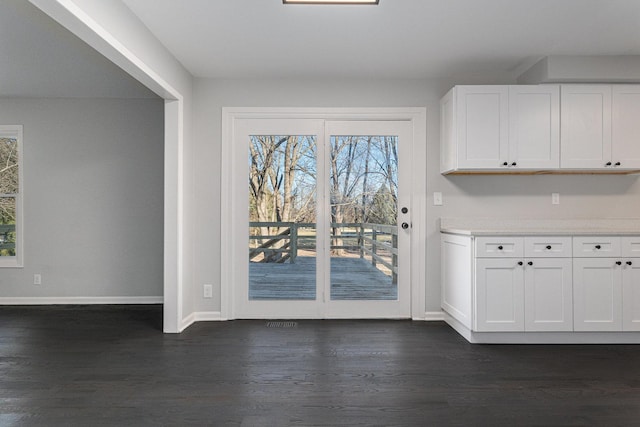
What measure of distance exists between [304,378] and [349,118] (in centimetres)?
247

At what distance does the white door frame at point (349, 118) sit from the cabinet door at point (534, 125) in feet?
2.64

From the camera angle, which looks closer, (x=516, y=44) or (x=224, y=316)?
(x=516, y=44)

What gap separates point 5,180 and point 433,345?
509 centimetres

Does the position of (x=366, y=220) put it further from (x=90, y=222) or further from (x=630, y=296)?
(x=90, y=222)

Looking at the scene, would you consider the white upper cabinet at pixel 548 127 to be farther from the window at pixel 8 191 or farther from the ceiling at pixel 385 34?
the window at pixel 8 191

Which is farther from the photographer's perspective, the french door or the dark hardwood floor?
the french door

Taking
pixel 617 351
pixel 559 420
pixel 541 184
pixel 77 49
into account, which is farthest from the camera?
pixel 541 184

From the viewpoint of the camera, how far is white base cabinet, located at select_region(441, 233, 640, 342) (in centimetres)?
316

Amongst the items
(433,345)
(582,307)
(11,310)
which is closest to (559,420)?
(433,345)

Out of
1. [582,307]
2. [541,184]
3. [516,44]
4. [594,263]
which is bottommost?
[582,307]

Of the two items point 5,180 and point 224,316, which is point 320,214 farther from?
point 5,180

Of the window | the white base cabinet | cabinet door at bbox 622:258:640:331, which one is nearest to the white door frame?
the white base cabinet

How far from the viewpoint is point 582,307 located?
3162 mm

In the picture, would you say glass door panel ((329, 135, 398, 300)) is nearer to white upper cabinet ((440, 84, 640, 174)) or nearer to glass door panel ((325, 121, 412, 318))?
glass door panel ((325, 121, 412, 318))
